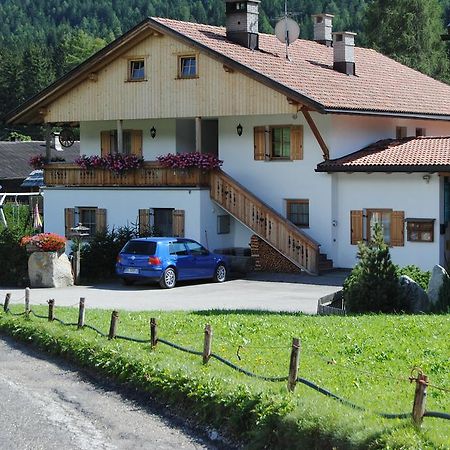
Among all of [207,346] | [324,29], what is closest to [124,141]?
[324,29]

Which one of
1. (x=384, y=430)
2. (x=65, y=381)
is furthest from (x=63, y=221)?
(x=384, y=430)

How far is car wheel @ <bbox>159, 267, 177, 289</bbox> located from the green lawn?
873cm

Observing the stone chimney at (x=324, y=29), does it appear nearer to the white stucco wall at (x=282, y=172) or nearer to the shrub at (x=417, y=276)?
the white stucco wall at (x=282, y=172)

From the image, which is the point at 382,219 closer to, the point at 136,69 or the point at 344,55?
the point at 344,55

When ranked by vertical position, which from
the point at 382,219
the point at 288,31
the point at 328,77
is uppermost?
the point at 288,31

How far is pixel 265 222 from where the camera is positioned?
33250 mm

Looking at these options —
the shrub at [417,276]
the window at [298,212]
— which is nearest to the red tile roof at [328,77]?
the window at [298,212]

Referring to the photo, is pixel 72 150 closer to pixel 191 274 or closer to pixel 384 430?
pixel 191 274

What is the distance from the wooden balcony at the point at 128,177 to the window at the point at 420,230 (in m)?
6.92

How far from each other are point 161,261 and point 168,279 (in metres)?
0.62

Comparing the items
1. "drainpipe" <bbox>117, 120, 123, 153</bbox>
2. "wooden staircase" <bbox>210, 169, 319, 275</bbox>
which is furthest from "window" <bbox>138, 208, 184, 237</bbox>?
"drainpipe" <bbox>117, 120, 123, 153</bbox>

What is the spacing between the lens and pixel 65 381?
52.4 feet

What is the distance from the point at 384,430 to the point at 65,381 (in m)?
7.02

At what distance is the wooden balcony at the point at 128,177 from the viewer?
34.8m
